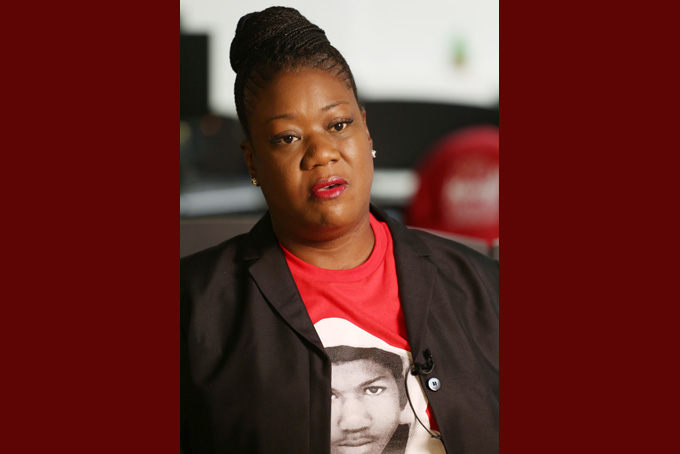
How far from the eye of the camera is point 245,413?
1235 mm

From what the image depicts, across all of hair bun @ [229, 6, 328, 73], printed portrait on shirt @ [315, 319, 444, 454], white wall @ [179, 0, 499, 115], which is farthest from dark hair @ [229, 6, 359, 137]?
white wall @ [179, 0, 499, 115]

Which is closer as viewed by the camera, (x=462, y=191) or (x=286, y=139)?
(x=286, y=139)

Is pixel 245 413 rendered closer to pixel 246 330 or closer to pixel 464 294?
pixel 246 330

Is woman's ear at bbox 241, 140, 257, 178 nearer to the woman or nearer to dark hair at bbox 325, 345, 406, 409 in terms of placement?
the woman

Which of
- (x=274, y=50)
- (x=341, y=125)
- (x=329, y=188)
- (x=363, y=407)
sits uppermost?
(x=274, y=50)

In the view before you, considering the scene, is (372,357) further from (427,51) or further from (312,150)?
(427,51)

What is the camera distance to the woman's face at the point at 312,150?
1.26 metres

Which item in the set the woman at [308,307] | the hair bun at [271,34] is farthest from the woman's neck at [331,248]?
the hair bun at [271,34]

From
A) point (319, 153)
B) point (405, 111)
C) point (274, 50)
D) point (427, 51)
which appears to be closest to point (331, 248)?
point (319, 153)

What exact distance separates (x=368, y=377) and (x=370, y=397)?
0.11ft

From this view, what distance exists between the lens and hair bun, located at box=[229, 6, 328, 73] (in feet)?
4.28

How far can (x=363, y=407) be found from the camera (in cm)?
126

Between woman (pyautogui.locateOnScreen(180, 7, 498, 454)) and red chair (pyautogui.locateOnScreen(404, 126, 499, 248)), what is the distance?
3.64ft

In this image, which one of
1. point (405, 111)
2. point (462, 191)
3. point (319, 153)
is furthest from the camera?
point (405, 111)
